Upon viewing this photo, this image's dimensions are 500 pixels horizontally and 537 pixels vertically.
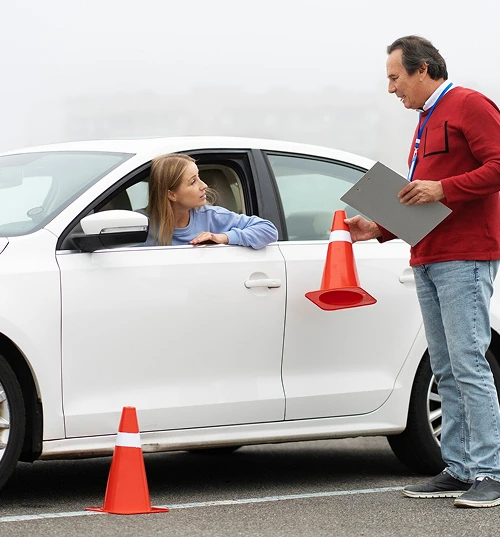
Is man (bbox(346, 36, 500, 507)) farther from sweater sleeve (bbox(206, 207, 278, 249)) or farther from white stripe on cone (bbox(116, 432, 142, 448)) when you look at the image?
white stripe on cone (bbox(116, 432, 142, 448))

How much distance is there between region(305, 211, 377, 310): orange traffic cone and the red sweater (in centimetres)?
35

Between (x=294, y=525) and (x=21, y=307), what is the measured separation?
4.37 ft

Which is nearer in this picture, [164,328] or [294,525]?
[294,525]

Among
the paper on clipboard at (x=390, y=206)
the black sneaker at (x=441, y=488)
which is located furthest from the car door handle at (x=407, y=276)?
the black sneaker at (x=441, y=488)

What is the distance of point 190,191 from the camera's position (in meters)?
5.43

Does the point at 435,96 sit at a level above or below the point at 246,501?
above

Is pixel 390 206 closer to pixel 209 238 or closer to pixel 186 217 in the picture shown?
pixel 209 238

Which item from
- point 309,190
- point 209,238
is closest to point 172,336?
point 209,238

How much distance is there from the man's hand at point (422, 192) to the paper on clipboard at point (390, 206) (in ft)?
0.11

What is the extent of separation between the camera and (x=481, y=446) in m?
5.12

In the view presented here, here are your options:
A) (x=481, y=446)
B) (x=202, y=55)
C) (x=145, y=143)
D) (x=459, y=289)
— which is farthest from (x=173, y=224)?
(x=202, y=55)

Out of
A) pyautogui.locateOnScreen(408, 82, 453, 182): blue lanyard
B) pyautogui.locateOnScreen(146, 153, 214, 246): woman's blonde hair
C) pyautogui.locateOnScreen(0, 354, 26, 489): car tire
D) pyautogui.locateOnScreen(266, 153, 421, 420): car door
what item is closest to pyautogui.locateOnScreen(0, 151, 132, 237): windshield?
pyautogui.locateOnScreen(146, 153, 214, 246): woman's blonde hair

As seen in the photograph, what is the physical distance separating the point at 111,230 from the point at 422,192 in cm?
125

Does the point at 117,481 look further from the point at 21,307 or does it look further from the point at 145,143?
the point at 145,143
